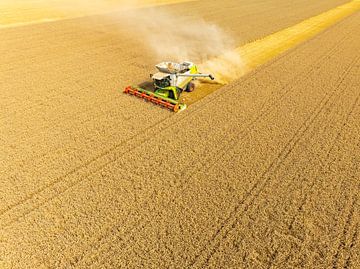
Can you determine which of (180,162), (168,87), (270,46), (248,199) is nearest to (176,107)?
(168,87)

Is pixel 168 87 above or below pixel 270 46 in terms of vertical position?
above

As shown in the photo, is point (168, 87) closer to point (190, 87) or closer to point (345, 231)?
point (190, 87)

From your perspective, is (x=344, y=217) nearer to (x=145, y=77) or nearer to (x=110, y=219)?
(x=110, y=219)

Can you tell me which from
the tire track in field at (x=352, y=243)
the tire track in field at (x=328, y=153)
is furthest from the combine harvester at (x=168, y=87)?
the tire track in field at (x=352, y=243)

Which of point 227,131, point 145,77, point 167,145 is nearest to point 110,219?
point 167,145

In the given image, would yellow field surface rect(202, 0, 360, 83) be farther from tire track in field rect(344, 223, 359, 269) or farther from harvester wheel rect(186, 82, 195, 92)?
tire track in field rect(344, 223, 359, 269)

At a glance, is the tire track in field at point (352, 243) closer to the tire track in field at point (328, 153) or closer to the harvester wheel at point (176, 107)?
Result: the tire track in field at point (328, 153)
